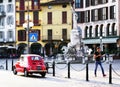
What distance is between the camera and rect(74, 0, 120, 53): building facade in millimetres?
71863

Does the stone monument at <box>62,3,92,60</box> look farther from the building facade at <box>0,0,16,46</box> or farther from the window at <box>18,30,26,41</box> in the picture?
the building facade at <box>0,0,16,46</box>

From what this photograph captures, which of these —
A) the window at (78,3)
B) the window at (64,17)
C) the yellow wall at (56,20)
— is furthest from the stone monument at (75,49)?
the window at (64,17)

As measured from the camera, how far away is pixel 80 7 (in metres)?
81.4

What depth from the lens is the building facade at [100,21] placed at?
236ft

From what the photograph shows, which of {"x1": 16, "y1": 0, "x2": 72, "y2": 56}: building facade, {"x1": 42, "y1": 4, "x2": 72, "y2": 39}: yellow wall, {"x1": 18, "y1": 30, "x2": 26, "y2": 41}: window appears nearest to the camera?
{"x1": 16, "y1": 0, "x2": 72, "y2": 56}: building facade

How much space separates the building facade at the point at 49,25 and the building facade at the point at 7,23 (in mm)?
2105

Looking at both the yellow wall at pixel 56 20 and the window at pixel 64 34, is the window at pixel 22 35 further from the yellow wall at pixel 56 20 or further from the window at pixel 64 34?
the window at pixel 64 34

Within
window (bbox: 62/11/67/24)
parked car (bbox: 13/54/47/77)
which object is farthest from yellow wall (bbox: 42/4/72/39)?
parked car (bbox: 13/54/47/77)

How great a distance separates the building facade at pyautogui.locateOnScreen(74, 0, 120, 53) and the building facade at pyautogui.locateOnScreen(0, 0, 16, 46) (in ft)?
49.5

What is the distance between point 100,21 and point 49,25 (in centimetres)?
1417

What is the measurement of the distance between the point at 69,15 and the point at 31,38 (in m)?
52.0

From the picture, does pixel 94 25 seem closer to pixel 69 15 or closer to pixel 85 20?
pixel 85 20

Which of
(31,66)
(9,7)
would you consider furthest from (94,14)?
(31,66)

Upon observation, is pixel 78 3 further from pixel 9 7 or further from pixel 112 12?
pixel 9 7
